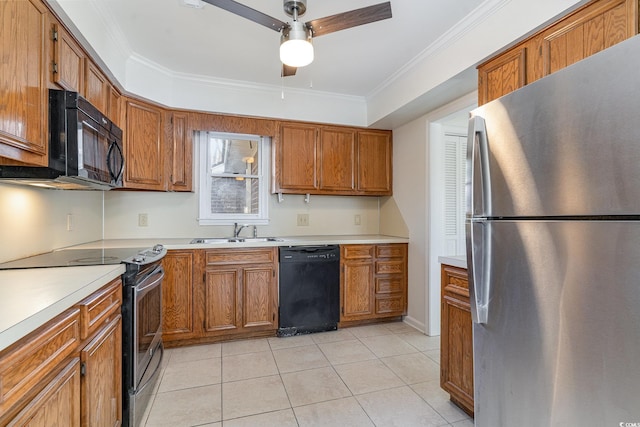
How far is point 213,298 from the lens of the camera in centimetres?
279

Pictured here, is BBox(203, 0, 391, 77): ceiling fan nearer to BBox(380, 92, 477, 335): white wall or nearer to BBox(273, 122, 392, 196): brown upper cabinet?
BBox(380, 92, 477, 335): white wall

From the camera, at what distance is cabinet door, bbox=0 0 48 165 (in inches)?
48.2

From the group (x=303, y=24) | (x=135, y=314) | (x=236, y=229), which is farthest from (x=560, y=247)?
(x=236, y=229)

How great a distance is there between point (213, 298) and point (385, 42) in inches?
102

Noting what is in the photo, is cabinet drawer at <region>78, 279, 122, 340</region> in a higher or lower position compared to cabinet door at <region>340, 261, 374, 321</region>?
higher

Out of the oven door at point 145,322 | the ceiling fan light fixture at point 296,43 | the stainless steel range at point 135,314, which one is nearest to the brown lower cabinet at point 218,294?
the oven door at point 145,322

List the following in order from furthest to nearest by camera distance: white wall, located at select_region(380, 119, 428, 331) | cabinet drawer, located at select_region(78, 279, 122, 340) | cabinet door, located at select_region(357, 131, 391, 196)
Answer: cabinet door, located at select_region(357, 131, 391, 196) < white wall, located at select_region(380, 119, 428, 331) < cabinet drawer, located at select_region(78, 279, 122, 340)

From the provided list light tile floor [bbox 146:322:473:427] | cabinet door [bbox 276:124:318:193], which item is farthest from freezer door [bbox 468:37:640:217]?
cabinet door [bbox 276:124:318:193]

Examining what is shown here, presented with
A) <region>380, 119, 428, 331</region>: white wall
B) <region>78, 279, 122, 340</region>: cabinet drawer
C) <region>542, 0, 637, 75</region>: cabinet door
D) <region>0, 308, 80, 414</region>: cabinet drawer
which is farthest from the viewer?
<region>380, 119, 428, 331</region>: white wall

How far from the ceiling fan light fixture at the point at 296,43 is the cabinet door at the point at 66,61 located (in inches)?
45.9

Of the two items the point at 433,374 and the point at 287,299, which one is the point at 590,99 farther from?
the point at 287,299

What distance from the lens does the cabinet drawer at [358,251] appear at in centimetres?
317

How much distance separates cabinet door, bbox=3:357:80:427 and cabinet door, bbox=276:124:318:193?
93.2 inches

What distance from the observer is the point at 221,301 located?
9.23 ft
